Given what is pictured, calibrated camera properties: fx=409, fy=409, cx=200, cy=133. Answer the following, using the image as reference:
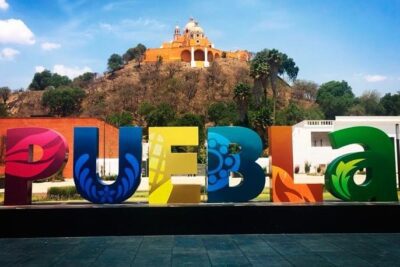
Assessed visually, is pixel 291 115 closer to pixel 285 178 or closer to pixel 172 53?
pixel 172 53

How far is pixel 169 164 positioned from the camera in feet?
38.1

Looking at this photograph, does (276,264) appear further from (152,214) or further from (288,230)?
(152,214)

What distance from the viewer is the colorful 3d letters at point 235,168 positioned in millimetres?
11711

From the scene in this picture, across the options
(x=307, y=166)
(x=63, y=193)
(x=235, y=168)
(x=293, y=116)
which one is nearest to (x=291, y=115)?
(x=293, y=116)

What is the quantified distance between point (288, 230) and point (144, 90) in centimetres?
10819

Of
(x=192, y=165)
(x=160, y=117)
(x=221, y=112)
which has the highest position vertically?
(x=221, y=112)

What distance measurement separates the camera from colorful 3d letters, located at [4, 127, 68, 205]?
37.3 ft

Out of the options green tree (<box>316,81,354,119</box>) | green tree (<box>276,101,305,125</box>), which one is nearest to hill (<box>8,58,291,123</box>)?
green tree (<box>316,81,354,119</box>)

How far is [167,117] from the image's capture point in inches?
3374

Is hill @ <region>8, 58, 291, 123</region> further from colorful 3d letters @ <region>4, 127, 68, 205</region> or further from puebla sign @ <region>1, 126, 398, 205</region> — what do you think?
puebla sign @ <region>1, 126, 398, 205</region>

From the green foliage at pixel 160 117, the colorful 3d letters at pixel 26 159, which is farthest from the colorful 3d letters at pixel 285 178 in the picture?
the green foliage at pixel 160 117

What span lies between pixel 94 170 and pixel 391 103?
9846 cm

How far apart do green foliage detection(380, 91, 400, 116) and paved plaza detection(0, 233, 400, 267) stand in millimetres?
93372

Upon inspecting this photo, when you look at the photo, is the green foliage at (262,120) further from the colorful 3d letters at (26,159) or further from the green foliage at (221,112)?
the colorful 3d letters at (26,159)
